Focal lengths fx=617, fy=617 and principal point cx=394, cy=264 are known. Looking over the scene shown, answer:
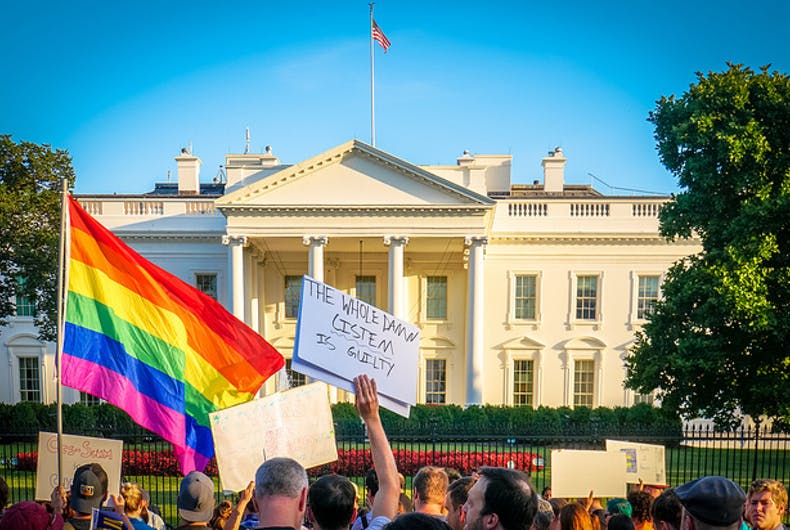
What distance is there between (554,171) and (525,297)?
7.40 m

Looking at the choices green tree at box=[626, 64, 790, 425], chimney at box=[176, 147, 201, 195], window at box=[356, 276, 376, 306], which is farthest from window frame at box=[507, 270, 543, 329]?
chimney at box=[176, 147, 201, 195]

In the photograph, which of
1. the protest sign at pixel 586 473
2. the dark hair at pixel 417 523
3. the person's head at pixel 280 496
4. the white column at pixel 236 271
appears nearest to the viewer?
the dark hair at pixel 417 523

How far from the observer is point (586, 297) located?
28.4 m

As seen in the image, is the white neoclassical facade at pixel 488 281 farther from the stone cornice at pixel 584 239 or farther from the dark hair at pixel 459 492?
the dark hair at pixel 459 492

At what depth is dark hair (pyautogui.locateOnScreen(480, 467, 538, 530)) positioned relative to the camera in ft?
8.40

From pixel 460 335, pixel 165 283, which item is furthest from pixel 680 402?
pixel 460 335

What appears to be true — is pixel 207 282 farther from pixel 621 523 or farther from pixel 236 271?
pixel 621 523

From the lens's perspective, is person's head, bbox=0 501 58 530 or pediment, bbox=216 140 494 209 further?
pediment, bbox=216 140 494 209

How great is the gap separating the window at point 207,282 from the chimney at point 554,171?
17.3 m

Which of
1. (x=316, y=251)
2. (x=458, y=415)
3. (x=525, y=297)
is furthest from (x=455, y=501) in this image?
(x=525, y=297)

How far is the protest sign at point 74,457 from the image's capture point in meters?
6.51

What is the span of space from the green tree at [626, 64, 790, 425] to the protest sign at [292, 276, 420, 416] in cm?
1126

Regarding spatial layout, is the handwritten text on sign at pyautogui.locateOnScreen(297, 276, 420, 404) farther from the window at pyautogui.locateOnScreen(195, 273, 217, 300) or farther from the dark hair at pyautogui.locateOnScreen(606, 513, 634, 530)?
the window at pyautogui.locateOnScreen(195, 273, 217, 300)

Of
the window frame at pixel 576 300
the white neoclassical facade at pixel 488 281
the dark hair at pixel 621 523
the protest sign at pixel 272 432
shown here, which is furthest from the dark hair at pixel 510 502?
Result: the window frame at pixel 576 300
